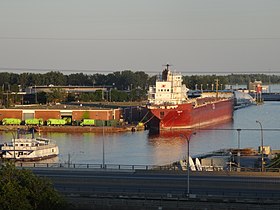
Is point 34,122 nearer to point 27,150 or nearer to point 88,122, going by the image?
point 88,122

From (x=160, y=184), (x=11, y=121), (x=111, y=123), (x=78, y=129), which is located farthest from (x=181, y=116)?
(x=160, y=184)

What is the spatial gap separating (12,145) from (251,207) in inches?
542

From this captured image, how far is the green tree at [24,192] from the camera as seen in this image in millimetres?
10383

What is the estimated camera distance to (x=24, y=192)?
10.5 metres

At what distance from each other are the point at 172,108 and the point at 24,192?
28.7m

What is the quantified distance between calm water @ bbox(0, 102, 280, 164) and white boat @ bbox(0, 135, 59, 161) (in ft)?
1.27

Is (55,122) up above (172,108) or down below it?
below

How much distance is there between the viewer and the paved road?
12930mm

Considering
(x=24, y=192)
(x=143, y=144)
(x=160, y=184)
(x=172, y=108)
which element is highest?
(x=172, y=108)

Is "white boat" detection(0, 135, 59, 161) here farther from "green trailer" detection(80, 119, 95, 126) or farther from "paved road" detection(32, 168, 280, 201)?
"green trailer" detection(80, 119, 95, 126)

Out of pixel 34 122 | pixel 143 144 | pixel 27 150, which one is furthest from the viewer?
pixel 34 122

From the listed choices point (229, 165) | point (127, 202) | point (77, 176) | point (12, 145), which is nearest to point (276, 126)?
point (12, 145)

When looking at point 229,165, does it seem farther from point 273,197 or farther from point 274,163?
point 273,197

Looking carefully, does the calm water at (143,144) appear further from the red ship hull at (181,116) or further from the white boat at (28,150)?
the red ship hull at (181,116)
